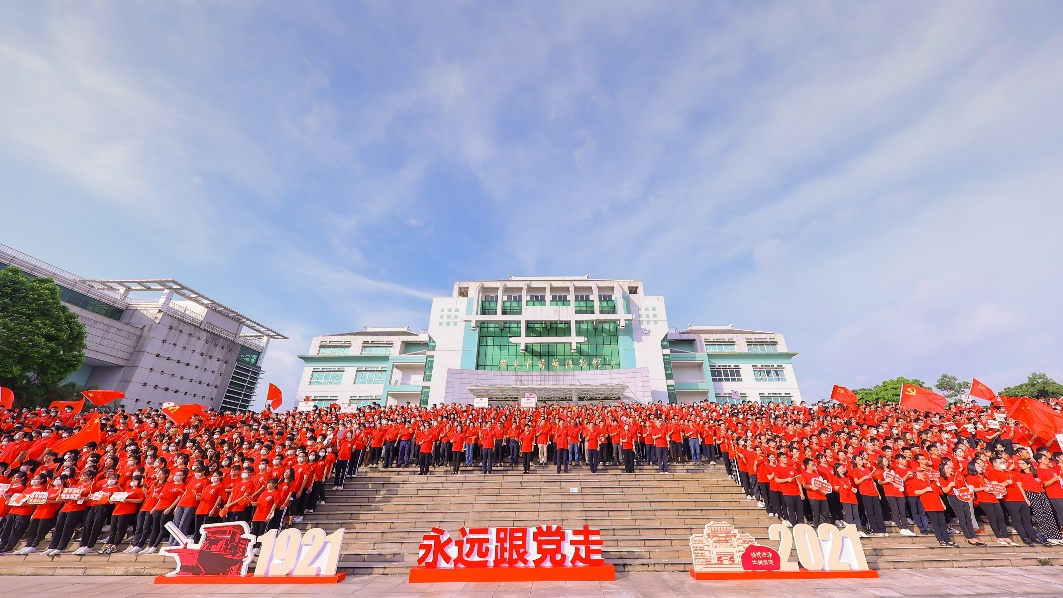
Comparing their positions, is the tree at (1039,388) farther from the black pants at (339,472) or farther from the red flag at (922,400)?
the black pants at (339,472)

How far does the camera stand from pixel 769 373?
137 feet

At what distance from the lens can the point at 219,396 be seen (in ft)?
154

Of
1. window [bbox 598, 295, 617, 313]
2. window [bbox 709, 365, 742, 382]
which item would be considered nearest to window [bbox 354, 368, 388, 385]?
window [bbox 598, 295, 617, 313]

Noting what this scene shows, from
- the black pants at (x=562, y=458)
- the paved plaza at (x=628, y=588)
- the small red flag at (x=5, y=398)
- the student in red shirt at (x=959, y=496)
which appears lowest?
the paved plaza at (x=628, y=588)

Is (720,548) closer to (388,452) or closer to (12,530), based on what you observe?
(388,452)

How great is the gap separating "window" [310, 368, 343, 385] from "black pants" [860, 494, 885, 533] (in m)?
44.2

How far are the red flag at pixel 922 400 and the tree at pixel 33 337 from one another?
4237 centimetres

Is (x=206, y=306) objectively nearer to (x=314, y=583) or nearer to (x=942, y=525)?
(x=314, y=583)

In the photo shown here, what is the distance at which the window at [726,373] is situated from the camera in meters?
41.2

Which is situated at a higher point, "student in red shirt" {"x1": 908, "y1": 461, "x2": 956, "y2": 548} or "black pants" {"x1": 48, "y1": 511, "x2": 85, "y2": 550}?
"student in red shirt" {"x1": 908, "y1": 461, "x2": 956, "y2": 548}

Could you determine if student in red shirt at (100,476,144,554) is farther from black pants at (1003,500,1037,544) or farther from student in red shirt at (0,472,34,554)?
black pants at (1003,500,1037,544)

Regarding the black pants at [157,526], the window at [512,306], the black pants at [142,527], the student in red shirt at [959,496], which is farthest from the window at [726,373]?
the black pants at [142,527]

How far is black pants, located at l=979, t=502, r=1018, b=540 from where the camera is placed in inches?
329

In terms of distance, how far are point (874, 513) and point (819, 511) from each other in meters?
1.06
